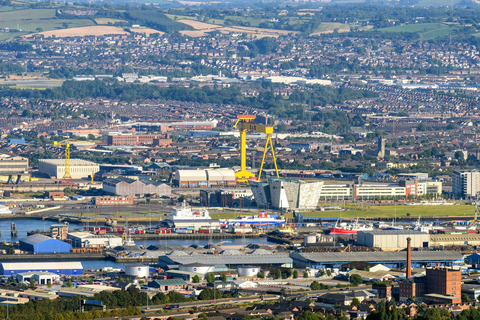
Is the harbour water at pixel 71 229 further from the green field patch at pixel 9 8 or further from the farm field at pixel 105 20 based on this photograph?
the green field patch at pixel 9 8

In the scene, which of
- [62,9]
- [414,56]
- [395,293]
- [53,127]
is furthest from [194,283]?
[62,9]

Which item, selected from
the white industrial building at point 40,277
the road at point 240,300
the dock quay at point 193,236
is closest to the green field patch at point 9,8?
the dock quay at point 193,236

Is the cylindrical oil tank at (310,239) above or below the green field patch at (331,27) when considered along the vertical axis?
below

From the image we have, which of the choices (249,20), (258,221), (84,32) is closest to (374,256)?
(258,221)

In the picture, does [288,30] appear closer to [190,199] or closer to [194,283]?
[190,199]

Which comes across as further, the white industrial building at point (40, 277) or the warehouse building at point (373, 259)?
the warehouse building at point (373, 259)

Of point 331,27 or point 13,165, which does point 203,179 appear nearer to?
point 13,165
